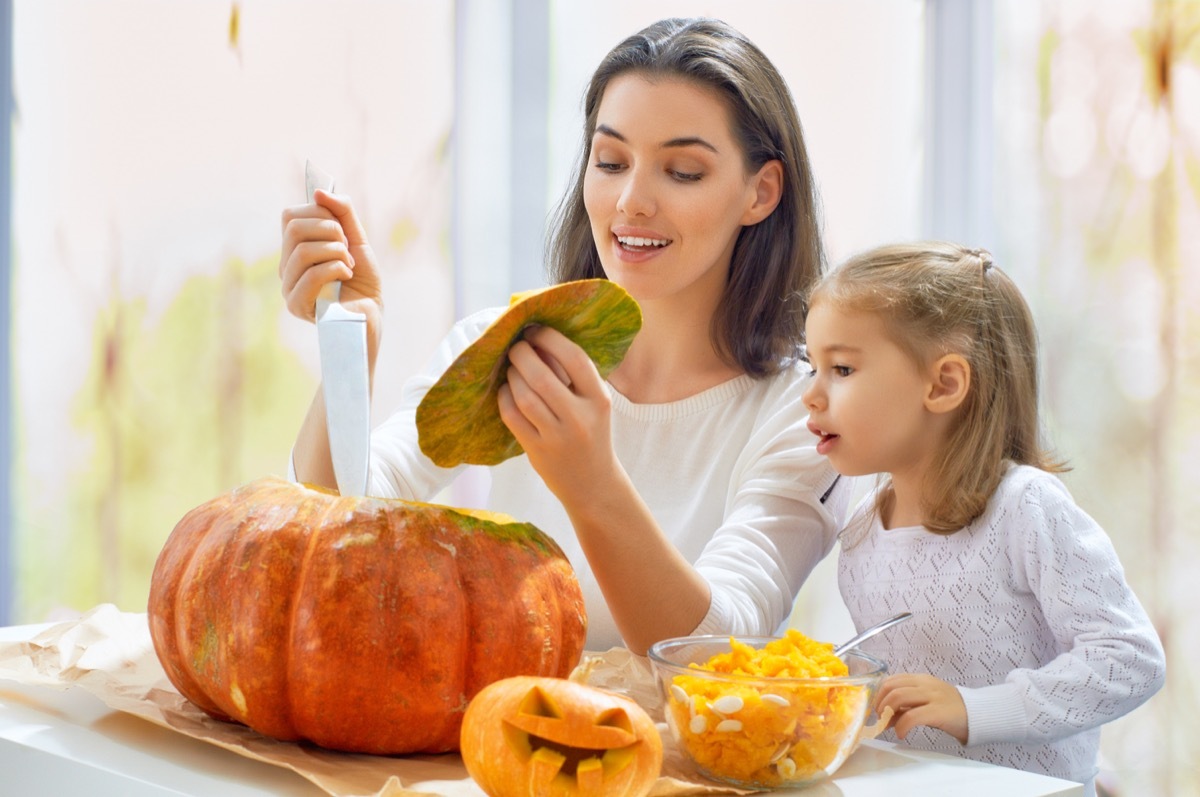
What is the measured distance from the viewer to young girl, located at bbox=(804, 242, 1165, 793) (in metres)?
1.15

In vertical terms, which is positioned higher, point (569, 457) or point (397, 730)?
point (569, 457)

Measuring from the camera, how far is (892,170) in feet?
9.25

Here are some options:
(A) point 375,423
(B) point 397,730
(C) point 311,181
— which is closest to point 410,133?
(A) point 375,423

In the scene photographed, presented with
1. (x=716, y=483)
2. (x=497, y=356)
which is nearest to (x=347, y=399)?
(x=497, y=356)

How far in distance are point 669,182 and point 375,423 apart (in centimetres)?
93

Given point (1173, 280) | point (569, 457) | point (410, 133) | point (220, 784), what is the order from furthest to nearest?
point (1173, 280) → point (410, 133) → point (569, 457) → point (220, 784)

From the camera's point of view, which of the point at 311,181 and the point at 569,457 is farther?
the point at 311,181

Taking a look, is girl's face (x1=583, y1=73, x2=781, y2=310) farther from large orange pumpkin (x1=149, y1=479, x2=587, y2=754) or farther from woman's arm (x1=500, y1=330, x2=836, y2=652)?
large orange pumpkin (x1=149, y1=479, x2=587, y2=754)

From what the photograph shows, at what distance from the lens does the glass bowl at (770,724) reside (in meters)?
0.67

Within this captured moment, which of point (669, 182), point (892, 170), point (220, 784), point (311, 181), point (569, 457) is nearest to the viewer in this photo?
point (220, 784)

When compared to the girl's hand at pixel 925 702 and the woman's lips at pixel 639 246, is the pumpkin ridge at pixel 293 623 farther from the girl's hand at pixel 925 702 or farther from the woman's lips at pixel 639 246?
the woman's lips at pixel 639 246

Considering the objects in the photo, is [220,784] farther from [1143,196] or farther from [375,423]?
[1143,196]

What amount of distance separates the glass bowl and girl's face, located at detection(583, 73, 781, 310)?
0.82 m

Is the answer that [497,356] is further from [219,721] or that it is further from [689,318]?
[689,318]
